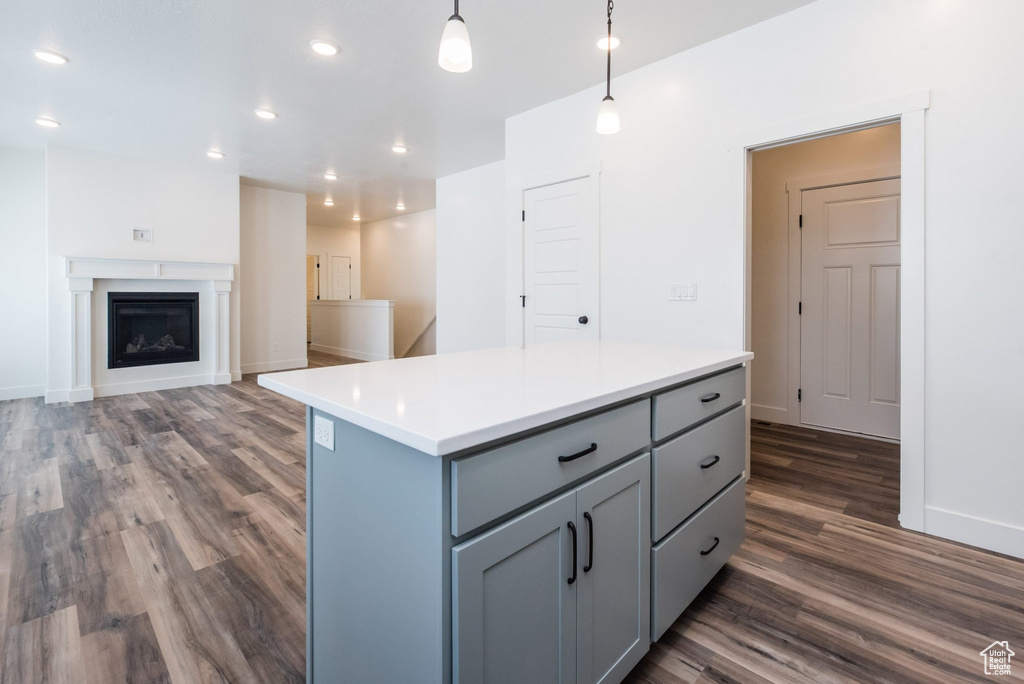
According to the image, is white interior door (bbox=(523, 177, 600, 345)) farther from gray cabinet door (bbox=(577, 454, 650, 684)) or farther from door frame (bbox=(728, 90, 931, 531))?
gray cabinet door (bbox=(577, 454, 650, 684))

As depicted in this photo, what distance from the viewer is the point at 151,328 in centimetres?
551

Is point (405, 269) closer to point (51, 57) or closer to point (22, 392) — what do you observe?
point (22, 392)

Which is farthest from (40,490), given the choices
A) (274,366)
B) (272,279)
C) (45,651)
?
(272,279)

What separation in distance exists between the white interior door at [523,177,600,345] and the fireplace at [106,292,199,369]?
14.2 ft

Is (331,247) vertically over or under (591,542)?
over

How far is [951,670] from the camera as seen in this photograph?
4.63 feet

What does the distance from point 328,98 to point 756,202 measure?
3.66 meters

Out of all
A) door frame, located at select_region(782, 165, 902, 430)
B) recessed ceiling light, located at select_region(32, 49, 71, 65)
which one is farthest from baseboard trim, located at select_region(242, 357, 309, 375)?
door frame, located at select_region(782, 165, 902, 430)

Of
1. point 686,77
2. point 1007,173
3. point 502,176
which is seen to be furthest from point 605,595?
point 502,176

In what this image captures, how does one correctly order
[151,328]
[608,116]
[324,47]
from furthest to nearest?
[151,328]
[324,47]
[608,116]

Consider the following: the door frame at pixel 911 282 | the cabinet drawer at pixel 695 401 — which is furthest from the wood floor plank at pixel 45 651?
the door frame at pixel 911 282

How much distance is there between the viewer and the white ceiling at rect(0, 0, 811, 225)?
260 centimetres

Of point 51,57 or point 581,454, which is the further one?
point 51,57

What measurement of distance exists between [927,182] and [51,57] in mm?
5015
